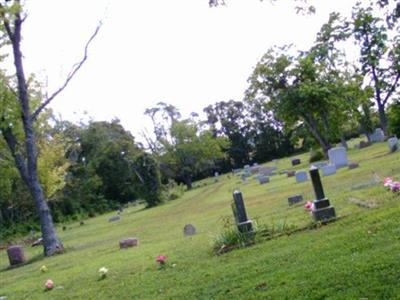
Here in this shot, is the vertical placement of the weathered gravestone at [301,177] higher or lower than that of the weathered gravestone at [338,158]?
lower

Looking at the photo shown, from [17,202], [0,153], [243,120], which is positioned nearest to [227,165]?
[243,120]

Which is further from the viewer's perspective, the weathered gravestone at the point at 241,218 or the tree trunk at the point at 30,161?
the tree trunk at the point at 30,161

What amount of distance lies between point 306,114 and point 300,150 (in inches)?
1301

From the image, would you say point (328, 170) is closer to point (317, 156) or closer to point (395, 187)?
point (395, 187)

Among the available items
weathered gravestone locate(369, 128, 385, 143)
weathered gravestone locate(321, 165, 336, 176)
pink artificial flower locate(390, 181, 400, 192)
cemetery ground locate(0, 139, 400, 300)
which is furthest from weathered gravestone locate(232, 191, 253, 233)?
weathered gravestone locate(369, 128, 385, 143)

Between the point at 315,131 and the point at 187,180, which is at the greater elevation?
the point at 315,131

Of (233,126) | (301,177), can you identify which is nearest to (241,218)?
(301,177)

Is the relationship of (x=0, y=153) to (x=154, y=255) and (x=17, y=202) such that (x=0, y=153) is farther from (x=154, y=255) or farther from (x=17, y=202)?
(x=154, y=255)

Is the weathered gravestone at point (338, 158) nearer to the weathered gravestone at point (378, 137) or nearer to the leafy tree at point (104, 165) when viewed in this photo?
the weathered gravestone at point (378, 137)

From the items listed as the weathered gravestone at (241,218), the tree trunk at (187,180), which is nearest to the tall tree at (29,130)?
the weathered gravestone at (241,218)

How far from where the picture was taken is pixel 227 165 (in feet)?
277

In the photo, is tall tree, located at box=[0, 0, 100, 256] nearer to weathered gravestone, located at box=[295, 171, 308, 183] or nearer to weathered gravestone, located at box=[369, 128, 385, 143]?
weathered gravestone, located at box=[295, 171, 308, 183]

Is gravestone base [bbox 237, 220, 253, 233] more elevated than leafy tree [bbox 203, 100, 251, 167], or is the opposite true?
leafy tree [bbox 203, 100, 251, 167]

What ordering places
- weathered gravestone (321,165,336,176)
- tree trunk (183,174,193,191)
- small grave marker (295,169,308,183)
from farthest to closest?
tree trunk (183,174,193,191) → small grave marker (295,169,308,183) → weathered gravestone (321,165,336,176)
